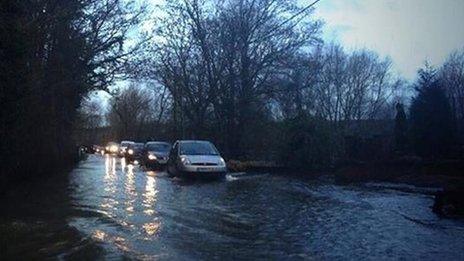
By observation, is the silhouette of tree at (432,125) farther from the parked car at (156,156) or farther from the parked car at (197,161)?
the parked car at (156,156)

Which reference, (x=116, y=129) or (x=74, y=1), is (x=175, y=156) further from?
Result: (x=116, y=129)

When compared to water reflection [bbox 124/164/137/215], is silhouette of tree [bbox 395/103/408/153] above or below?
above

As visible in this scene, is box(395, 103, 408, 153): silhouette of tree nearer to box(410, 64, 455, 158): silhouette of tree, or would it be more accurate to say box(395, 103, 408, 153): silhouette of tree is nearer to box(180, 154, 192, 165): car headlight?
box(410, 64, 455, 158): silhouette of tree

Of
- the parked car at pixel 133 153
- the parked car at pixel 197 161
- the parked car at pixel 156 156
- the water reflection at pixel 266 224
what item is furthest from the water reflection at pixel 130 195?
the parked car at pixel 133 153

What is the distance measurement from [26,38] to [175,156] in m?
11.8

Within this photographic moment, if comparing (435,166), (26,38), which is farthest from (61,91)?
(435,166)

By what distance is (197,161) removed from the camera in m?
23.0

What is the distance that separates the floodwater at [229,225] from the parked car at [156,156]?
14258 mm

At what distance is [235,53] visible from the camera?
1548 inches

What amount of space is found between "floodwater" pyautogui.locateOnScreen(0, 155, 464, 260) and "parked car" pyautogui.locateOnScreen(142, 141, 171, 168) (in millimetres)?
14258

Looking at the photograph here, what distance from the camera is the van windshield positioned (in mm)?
24219

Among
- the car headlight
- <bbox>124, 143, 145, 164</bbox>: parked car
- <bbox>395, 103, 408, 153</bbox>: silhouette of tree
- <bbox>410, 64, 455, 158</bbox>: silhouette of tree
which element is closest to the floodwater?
the car headlight

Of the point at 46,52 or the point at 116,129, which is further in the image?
the point at 116,129

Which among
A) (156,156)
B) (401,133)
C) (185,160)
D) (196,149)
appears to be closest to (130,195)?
(185,160)
